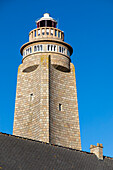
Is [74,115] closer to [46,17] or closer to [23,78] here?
[23,78]

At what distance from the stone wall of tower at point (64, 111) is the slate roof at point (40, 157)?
31.9 feet

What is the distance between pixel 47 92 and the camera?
48281 millimetres

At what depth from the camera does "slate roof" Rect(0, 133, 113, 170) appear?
100.0 feet

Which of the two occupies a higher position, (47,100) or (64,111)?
(47,100)

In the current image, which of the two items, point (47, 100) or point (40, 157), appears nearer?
point (40, 157)

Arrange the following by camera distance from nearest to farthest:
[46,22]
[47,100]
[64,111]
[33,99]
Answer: [47,100] < [64,111] < [33,99] < [46,22]

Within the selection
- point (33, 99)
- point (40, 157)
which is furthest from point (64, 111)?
point (40, 157)

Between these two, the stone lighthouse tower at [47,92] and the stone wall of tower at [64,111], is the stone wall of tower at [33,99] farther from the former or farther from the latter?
the stone wall of tower at [64,111]

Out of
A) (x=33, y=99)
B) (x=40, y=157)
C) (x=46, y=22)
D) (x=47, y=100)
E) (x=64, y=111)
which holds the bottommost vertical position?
(x=40, y=157)

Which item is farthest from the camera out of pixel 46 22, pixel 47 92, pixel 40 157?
pixel 46 22

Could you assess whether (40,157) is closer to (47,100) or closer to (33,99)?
(47,100)

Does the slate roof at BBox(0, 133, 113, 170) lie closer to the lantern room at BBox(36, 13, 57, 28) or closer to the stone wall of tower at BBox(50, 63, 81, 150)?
the stone wall of tower at BBox(50, 63, 81, 150)

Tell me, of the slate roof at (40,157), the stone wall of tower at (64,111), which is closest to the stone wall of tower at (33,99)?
the stone wall of tower at (64,111)

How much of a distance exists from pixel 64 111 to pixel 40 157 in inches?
670
